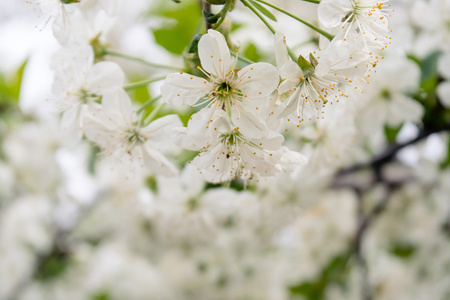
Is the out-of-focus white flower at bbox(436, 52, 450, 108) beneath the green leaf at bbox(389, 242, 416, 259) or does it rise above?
beneath

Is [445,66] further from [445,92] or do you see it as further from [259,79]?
[259,79]

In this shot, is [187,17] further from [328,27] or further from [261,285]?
[261,285]

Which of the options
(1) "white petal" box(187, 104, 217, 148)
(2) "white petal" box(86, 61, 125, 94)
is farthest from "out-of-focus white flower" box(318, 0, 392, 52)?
(2) "white petal" box(86, 61, 125, 94)

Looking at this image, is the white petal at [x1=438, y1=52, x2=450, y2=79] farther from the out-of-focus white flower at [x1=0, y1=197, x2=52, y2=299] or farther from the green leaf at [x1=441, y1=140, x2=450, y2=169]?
the out-of-focus white flower at [x1=0, y1=197, x2=52, y2=299]

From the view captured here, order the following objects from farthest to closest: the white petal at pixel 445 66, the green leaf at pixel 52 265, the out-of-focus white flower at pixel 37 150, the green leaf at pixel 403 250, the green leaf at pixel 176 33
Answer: the green leaf at pixel 52 265 → the green leaf at pixel 403 250 → the out-of-focus white flower at pixel 37 150 → the green leaf at pixel 176 33 → the white petal at pixel 445 66

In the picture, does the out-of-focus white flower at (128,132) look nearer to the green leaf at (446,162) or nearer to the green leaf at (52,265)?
the green leaf at (446,162)

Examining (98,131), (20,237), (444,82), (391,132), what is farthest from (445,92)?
(20,237)

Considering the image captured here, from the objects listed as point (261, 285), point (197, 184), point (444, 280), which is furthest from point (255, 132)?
point (261, 285)

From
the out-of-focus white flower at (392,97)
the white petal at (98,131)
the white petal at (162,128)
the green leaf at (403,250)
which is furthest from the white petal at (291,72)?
the green leaf at (403,250)
